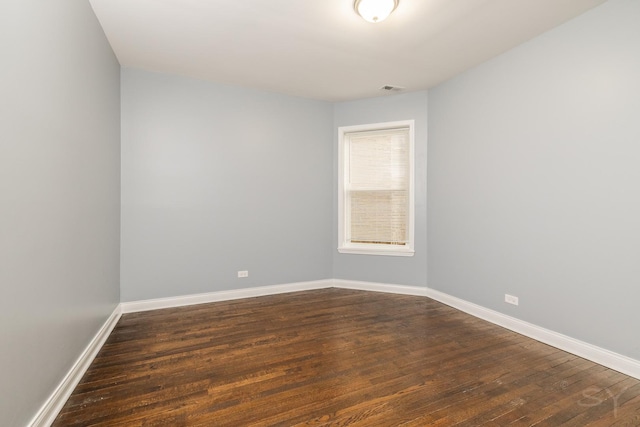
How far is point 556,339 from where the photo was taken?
261 centimetres

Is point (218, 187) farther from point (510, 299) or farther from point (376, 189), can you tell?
point (510, 299)

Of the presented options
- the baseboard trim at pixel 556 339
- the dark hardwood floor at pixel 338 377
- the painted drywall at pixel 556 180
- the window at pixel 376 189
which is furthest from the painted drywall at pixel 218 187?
the baseboard trim at pixel 556 339

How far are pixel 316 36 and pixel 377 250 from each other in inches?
109

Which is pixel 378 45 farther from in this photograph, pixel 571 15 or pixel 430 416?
pixel 430 416

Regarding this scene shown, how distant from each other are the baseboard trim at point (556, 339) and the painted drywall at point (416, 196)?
0.65m

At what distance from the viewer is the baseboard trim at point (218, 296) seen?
11.3 feet

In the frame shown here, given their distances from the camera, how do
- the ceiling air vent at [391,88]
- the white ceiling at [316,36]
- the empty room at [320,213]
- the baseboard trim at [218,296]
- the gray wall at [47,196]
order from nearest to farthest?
the gray wall at [47,196] → the empty room at [320,213] → the white ceiling at [316,36] → the baseboard trim at [218,296] → the ceiling air vent at [391,88]

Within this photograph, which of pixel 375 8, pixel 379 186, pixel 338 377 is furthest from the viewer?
pixel 379 186

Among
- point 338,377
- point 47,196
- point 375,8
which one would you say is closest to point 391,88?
point 375,8

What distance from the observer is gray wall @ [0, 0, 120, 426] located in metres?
1.32

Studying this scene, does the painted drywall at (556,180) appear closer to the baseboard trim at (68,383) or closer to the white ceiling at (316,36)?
the white ceiling at (316,36)

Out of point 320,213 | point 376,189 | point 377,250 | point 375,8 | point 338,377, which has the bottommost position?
point 338,377

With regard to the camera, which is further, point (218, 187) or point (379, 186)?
point (379, 186)

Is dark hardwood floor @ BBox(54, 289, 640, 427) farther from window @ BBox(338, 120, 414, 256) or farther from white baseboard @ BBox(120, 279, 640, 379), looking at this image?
window @ BBox(338, 120, 414, 256)
